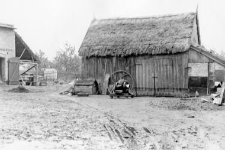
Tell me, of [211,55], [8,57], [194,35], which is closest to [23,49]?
[8,57]

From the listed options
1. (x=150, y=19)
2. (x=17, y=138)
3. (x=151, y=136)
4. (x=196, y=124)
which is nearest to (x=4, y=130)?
(x=17, y=138)

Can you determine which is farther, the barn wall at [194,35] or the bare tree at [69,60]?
the bare tree at [69,60]

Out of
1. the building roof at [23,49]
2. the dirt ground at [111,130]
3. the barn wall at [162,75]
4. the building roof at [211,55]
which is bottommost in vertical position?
the dirt ground at [111,130]

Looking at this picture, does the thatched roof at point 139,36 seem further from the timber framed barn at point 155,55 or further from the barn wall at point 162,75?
the barn wall at point 162,75

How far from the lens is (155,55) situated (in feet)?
64.3

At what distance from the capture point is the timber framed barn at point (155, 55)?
18.5 meters

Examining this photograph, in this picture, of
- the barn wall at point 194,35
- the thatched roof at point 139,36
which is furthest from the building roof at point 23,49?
the barn wall at point 194,35

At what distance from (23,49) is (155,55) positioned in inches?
589

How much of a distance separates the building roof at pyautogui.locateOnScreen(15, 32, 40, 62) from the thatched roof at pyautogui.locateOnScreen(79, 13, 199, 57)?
881 centimetres

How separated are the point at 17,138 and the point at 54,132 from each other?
1.04 metres

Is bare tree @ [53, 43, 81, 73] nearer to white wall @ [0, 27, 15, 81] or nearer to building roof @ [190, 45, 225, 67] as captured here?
white wall @ [0, 27, 15, 81]

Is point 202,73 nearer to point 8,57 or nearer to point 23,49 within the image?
point 8,57

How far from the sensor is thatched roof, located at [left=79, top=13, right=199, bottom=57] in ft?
63.2

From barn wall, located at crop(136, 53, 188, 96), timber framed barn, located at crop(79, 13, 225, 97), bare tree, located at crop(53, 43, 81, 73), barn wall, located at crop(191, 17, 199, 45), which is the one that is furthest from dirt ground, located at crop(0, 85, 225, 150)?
bare tree, located at crop(53, 43, 81, 73)
